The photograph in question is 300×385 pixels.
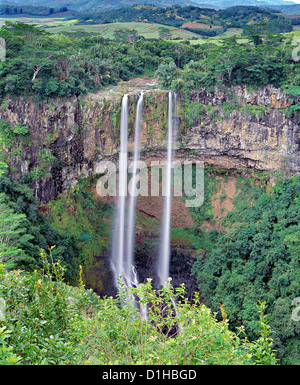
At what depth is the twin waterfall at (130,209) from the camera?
71.9ft

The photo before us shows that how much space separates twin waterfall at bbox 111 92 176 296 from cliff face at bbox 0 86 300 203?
36 cm

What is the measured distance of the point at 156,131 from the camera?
2367cm

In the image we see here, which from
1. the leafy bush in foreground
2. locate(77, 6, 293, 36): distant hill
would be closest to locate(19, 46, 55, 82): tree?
the leafy bush in foreground

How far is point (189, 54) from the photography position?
1144 inches

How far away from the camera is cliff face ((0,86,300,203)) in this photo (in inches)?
820

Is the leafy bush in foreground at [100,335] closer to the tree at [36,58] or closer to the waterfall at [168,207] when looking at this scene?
the waterfall at [168,207]

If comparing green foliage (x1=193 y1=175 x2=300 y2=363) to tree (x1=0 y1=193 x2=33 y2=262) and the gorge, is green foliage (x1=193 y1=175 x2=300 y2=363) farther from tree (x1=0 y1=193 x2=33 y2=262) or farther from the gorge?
tree (x1=0 y1=193 x2=33 y2=262)

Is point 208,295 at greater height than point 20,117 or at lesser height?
lesser

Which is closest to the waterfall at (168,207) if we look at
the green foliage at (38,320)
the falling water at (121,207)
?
the falling water at (121,207)

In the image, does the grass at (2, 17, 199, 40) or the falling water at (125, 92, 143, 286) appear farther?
the grass at (2, 17, 199, 40)

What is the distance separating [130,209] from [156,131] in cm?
500
